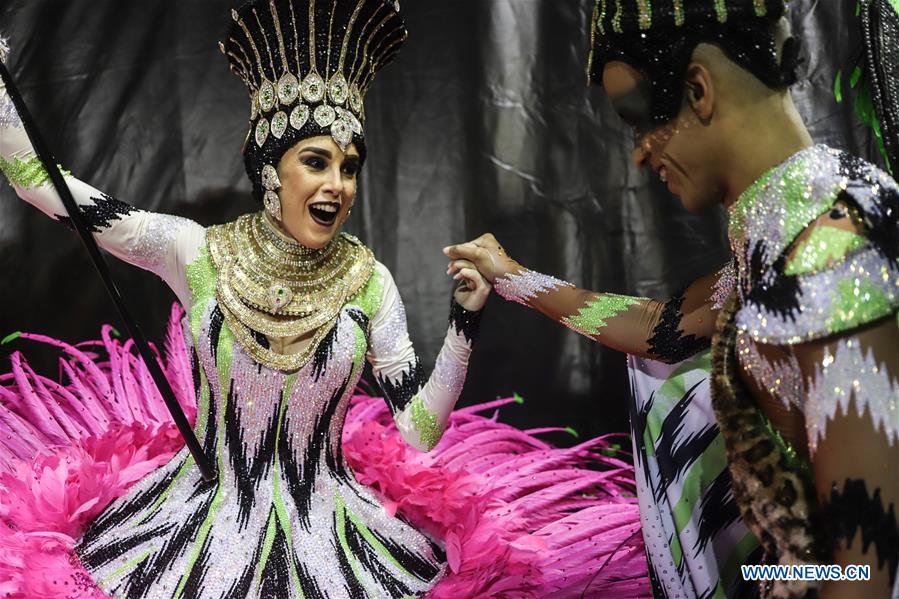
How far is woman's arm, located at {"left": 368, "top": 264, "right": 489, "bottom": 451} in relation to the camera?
6.35 feet

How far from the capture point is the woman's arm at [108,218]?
1.85 metres

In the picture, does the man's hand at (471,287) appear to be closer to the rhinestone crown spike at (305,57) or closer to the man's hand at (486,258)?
the man's hand at (486,258)

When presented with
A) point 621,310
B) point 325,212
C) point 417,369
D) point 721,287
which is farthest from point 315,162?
point 721,287

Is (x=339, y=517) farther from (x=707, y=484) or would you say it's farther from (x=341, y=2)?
(x=341, y=2)

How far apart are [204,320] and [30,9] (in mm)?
1386

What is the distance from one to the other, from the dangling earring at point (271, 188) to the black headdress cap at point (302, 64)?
0.02 meters

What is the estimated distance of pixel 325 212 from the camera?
6.32ft

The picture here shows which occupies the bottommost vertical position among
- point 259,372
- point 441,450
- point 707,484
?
point 441,450

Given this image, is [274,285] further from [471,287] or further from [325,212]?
[471,287]

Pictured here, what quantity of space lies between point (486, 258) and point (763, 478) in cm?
84

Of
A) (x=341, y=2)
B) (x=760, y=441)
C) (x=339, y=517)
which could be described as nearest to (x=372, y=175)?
(x=341, y=2)

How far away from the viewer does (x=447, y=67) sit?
2.95 metres

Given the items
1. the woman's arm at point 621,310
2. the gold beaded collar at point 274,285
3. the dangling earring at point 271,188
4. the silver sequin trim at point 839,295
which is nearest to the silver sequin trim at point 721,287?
the woman's arm at point 621,310

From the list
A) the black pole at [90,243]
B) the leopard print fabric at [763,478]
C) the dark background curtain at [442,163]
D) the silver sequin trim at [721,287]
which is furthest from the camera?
the dark background curtain at [442,163]
